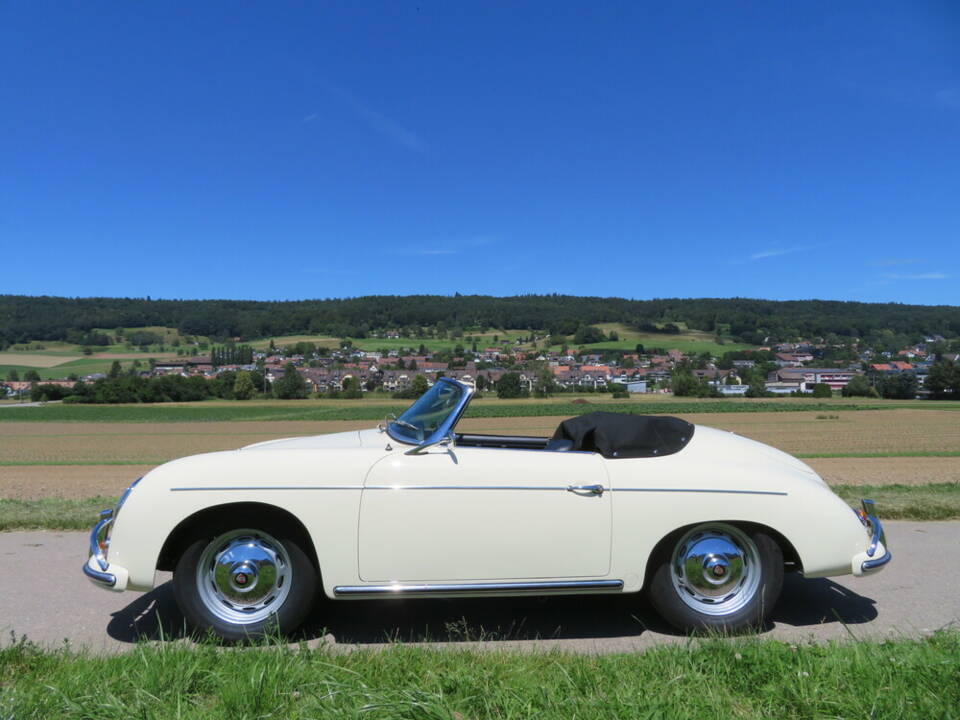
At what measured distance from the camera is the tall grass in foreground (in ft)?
7.54

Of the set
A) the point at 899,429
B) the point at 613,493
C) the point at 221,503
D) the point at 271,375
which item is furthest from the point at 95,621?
the point at 271,375

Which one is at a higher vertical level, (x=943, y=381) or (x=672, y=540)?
(x=672, y=540)

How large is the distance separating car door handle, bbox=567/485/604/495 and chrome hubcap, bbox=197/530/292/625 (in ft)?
4.84

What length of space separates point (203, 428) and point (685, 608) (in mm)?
44084

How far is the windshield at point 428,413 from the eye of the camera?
148 inches

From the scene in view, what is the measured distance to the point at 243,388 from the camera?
6681 cm

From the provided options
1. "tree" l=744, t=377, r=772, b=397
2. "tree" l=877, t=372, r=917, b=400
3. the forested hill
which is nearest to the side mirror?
"tree" l=744, t=377, r=772, b=397

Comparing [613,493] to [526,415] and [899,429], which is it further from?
[526,415]

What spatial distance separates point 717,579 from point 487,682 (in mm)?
1559

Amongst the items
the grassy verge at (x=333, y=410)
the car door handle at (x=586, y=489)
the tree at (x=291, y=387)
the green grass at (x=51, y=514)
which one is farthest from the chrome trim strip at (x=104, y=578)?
the tree at (x=291, y=387)

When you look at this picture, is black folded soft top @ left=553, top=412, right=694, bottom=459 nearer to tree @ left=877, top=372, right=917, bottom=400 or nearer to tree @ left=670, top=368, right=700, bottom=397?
tree @ left=670, top=368, right=700, bottom=397

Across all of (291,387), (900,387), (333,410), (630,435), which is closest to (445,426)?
(630,435)

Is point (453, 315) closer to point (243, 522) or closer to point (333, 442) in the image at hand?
point (333, 442)

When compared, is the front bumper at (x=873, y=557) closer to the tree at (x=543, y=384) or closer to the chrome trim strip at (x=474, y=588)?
the chrome trim strip at (x=474, y=588)
